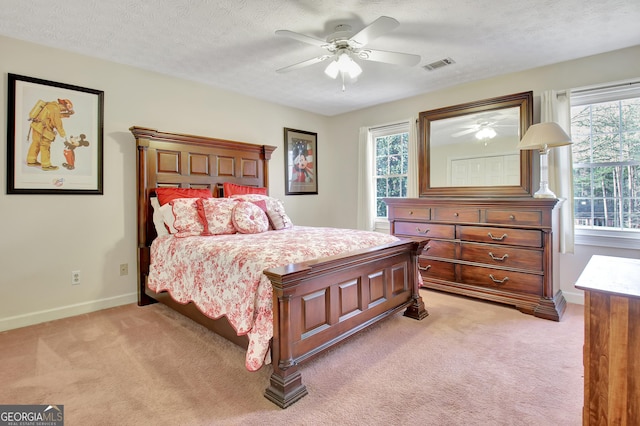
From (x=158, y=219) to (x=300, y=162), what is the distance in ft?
7.89

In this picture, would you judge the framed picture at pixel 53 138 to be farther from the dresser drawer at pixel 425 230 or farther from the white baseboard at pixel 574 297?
the white baseboard at pixel 574 297

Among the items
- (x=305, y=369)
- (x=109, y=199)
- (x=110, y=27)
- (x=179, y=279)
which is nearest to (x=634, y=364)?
(x=305, y=369)

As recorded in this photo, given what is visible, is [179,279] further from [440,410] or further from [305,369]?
[440,410]

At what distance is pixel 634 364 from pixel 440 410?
88 centimetres

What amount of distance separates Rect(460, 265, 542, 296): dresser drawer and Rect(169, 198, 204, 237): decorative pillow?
2.73 meters

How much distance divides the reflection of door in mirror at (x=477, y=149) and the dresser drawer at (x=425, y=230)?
0.73 m

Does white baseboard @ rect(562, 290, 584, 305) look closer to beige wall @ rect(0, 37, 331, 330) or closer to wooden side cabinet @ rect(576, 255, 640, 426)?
wooden side cabinet @ rect(576, 255, 640, 426)

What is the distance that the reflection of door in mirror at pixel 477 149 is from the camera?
11.9 feet

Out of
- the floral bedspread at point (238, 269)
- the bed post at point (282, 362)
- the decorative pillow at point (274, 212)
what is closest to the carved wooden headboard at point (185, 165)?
the floral bedspread at point (238, 269)

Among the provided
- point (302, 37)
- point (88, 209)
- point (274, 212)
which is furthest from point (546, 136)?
point (88, 209)

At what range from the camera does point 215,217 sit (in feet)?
10.0

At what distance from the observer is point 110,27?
2.57m

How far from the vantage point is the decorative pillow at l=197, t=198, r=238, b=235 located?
303 cm

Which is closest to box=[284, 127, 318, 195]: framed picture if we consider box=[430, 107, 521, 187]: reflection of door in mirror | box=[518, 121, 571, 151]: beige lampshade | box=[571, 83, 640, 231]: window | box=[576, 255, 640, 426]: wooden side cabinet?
box=[430, 107, 521, 187]: reflection of door in mirror
